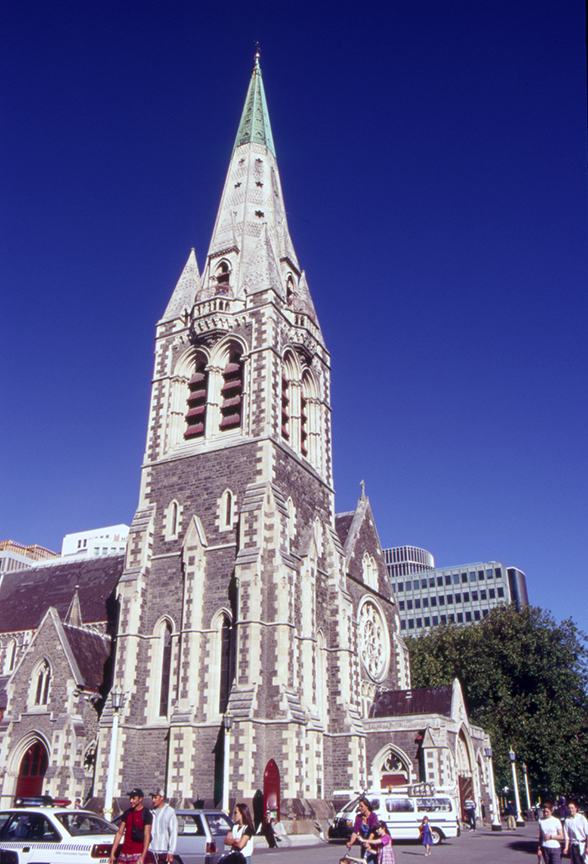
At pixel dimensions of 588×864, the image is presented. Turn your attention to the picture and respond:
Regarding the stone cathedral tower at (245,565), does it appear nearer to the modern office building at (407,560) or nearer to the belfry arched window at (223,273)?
the belfry arched window at (223,273)

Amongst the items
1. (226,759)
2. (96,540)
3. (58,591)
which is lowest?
(226,759)

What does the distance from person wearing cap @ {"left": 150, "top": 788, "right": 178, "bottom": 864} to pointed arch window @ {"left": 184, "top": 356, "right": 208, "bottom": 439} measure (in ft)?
72.1

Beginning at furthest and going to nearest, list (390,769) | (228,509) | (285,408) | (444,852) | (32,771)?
(285,408) → (390,769) → (228,509) → (32,771) → (444,852)

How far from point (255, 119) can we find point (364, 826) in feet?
138

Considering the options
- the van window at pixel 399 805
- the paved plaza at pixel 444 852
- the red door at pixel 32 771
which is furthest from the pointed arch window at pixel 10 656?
the van window at pixel 399 805

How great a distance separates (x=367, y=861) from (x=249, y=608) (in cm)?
1487

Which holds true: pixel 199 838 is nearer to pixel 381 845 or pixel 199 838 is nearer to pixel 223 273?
pixel 381 845

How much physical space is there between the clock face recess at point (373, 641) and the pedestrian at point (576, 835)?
67.6 ft

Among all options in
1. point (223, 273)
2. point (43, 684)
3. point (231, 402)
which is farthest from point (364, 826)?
point (223, 273)

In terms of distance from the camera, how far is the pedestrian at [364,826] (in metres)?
10.4

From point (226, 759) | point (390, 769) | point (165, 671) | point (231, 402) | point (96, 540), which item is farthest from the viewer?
point (96, 540)

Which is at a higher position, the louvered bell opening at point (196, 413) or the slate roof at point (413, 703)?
the louvered bell opening at point (196, 413)

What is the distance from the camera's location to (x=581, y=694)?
40.8m

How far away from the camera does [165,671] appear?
88.0 ft
